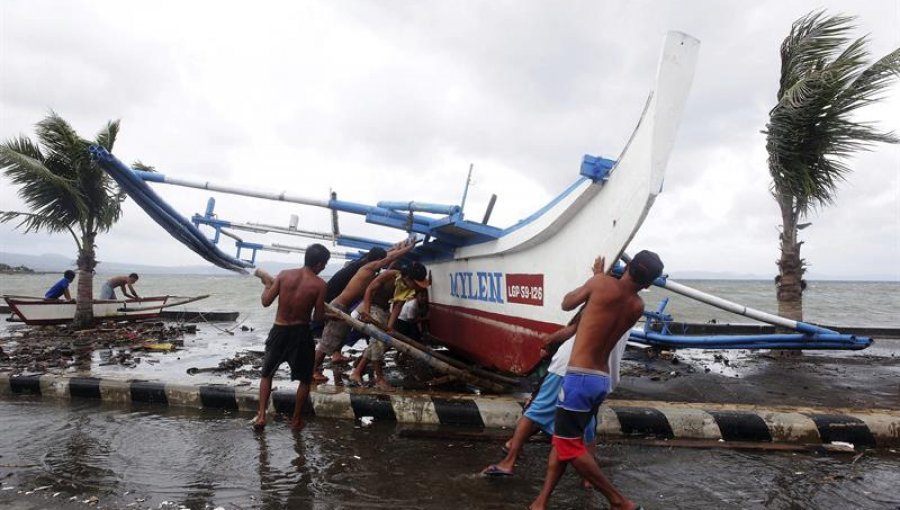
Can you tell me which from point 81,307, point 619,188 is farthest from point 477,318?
point 81,307

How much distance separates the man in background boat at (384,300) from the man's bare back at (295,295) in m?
1.19

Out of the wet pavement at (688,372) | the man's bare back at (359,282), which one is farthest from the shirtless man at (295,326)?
the man's bare back at (359,282)

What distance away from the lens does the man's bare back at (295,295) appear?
194 inches

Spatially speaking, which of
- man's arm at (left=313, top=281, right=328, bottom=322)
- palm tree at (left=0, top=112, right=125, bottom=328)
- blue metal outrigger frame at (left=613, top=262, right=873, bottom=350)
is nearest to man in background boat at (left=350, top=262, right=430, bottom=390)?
man's arm at (left=313, top=281, right=328, bottom=322)

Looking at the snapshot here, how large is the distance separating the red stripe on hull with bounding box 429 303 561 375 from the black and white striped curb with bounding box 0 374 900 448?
469mm

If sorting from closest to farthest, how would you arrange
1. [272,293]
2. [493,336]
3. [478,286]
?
[272,293] < [493,336] < [478,286]

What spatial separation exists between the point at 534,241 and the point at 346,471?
2675 mm

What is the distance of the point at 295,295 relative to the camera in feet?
16.2

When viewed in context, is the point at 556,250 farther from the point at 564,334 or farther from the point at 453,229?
the point at 453,229

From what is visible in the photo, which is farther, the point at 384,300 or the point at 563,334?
the point at 384,300

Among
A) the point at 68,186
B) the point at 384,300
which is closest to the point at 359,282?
the point at 384,300

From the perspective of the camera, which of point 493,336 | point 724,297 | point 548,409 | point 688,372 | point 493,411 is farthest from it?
point 724,297

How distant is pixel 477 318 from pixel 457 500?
3.45 metres

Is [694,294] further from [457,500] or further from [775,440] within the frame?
[457,500]
